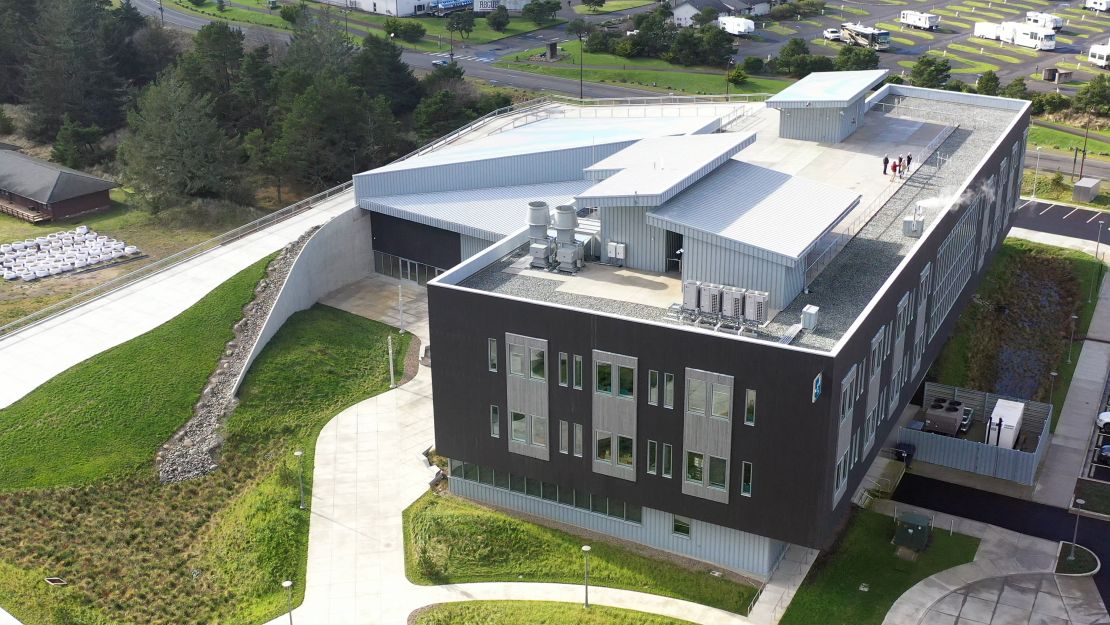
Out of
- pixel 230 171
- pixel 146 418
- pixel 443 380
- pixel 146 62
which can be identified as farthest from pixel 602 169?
pixel 146 62

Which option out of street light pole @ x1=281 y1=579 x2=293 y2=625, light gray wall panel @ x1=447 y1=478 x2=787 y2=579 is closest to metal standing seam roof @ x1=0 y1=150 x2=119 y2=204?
light gray wall panel @ x1=447 y1=478 x2=787 y2=579

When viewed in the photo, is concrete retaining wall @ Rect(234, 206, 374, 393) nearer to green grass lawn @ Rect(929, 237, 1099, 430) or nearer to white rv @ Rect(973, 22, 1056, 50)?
green grass lawn @ Rect(929, 237, 1099, 430)

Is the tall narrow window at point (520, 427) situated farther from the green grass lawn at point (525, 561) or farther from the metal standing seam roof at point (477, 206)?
the metal standing seam roof at point (477, 206)

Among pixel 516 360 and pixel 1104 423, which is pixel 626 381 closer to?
pixel 516 360

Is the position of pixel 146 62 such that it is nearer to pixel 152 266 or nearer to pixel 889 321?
pixel 152 266

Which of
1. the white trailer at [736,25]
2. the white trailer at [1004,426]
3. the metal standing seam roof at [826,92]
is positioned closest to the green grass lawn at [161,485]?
the metal standing seam roof at [826,92]
